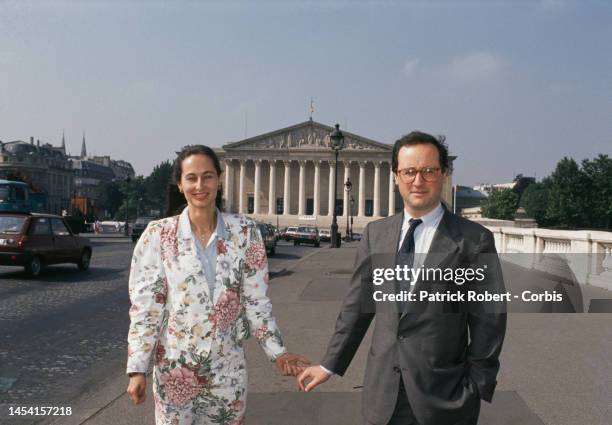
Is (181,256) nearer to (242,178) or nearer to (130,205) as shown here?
(242,178)

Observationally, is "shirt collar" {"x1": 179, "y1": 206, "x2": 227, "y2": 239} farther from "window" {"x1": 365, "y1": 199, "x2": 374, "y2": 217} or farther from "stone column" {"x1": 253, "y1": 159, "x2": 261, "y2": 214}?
"stone column" {"x1": 253, "y1": 159, "x2": 261, "y2": 214}

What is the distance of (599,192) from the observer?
92.8 meters

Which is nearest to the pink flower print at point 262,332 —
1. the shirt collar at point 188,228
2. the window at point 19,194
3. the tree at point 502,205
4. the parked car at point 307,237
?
the shirt collar at point 188,228

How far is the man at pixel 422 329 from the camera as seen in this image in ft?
9.11

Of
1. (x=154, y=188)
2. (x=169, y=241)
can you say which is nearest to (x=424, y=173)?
(x=169, y=241)

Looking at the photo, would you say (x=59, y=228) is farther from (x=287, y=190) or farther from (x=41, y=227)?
(x=287, y=190)

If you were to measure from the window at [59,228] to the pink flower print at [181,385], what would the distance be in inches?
649

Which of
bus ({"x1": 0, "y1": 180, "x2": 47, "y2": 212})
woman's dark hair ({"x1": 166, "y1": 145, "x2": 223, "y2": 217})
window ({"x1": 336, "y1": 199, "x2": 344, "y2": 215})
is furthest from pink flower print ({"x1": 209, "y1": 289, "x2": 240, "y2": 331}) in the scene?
window ({"x1": 336, "y1": 199, "x2": 344, "y2": 215})

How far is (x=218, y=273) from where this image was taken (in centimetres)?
322

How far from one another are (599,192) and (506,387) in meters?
96.0

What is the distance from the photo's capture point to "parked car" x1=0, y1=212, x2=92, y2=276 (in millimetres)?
16734

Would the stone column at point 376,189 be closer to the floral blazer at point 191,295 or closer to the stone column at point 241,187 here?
the stone column at point 241,187

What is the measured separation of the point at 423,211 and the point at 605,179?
3887 inches

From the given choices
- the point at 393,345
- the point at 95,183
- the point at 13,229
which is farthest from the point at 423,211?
the point at 95,183
